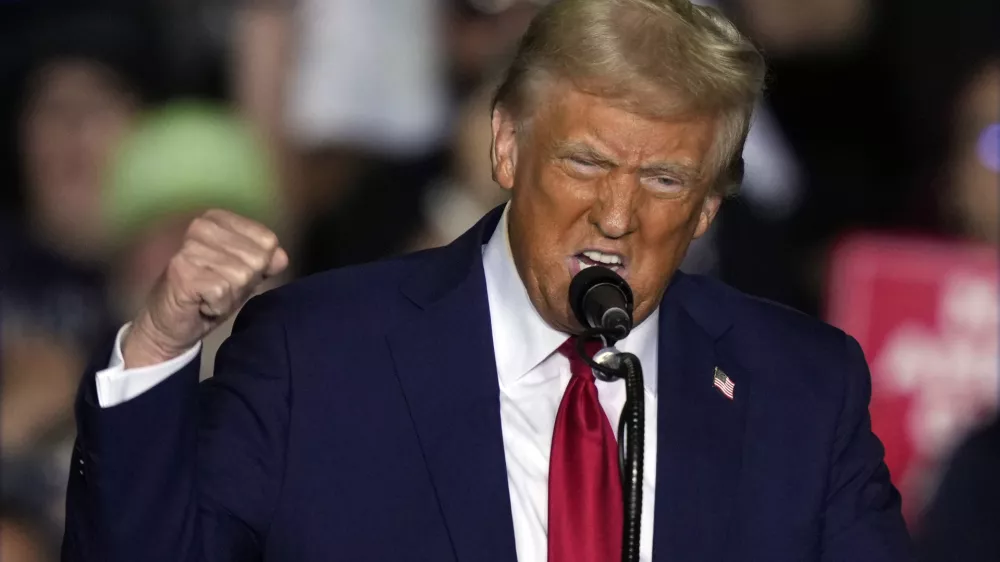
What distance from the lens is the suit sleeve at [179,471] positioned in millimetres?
1618

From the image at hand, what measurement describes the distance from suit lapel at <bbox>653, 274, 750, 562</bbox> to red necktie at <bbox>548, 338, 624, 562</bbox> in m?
0.07

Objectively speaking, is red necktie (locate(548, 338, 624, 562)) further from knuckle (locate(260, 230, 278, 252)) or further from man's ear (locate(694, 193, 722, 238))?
knuckle (locate(260, 230, 278, 252))

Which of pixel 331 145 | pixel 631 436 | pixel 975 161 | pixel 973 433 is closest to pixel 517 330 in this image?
pixel 631 436

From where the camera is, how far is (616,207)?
187cm

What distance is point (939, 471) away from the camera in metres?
3.91

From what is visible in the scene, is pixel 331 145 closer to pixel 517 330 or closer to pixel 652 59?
pixel 517 330

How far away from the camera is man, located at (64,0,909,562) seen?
1.67 m

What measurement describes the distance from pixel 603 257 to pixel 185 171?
2052 mm

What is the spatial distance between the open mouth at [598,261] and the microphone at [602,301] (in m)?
0.23

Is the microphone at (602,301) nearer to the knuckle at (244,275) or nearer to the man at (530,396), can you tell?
the man at (530,396)

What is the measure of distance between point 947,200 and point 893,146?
0.22m

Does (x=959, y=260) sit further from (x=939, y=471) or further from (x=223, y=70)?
(x=223, y=70)

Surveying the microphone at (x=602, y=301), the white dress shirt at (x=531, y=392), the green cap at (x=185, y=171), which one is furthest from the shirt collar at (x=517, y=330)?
the green cap at (x=185, y=171)

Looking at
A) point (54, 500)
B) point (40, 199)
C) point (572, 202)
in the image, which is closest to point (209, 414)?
point (572, 202)
